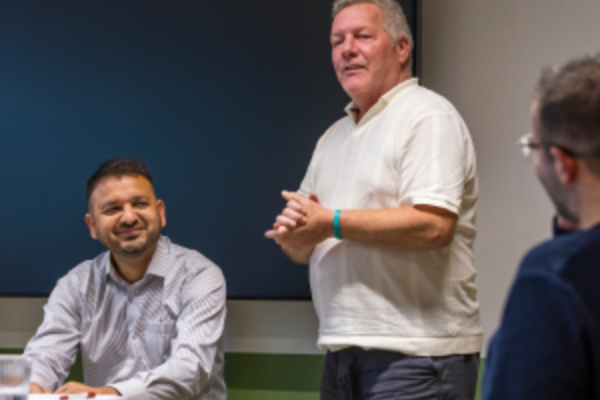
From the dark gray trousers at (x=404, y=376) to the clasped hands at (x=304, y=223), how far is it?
321mm

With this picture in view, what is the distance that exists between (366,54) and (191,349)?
1.11 m

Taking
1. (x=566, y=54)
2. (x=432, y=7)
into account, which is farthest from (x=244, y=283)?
(x=566, y=54)

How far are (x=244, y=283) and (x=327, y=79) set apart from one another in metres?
0.88

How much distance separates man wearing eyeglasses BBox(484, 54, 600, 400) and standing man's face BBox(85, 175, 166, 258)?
174cm

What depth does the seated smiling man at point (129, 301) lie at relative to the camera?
2174 millimetres

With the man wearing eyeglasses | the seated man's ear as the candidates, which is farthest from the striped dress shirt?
the man wearing eyeglasses

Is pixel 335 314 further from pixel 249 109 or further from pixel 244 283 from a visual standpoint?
pixel 249 109

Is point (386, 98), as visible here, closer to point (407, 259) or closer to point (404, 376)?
point (407, 259)

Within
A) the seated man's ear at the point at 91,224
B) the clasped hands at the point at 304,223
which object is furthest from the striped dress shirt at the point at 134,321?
the clasped hands at the point at 304,223

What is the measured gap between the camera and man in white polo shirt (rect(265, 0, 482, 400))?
5.02ft

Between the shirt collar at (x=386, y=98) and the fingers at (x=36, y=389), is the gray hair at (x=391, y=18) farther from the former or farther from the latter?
the fingers at (x=36, y=389)

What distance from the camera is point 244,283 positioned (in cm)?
247

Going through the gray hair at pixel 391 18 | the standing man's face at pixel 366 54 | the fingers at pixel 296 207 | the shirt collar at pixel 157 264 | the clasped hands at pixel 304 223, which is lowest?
the shirt collar at pixel 157 264

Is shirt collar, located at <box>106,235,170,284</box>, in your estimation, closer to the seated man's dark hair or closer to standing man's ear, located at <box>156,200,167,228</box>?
standing man's ear, located at <box>156,200,167,228</box>
